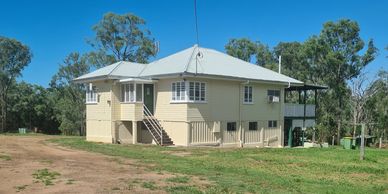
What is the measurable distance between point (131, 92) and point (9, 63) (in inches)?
1239

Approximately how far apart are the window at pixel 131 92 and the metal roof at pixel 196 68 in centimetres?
76

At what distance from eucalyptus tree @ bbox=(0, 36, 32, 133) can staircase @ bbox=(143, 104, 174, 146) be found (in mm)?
31242

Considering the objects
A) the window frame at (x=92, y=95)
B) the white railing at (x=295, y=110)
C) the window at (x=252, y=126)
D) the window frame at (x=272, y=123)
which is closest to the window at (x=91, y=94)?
the window frame at (x=92, y=95)

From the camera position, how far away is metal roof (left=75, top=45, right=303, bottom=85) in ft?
82.5

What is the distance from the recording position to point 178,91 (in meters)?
24.6

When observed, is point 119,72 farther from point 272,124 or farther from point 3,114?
point 3,114

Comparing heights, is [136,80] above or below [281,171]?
above

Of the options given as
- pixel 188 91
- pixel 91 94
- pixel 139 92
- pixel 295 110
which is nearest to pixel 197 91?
pixel 188 91

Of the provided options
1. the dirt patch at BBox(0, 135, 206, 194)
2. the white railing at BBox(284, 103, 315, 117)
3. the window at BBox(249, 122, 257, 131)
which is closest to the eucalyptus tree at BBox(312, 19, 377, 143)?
the white railing at BBox(284, 103, 315, 117)

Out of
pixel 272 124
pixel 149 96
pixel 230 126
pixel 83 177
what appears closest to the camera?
pixel 83 177

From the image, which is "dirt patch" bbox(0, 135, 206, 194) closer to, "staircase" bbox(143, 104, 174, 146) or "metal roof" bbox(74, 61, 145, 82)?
"staircase" bbox(143, 104, 174, 146)

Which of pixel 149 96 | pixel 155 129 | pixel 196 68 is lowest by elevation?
pixel 155 129

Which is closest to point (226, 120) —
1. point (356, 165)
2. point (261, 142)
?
point (261, 142)

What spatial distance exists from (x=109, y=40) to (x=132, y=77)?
22.9m
